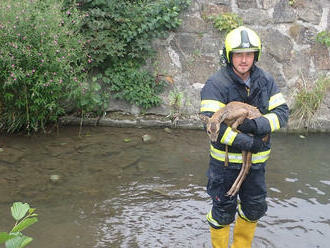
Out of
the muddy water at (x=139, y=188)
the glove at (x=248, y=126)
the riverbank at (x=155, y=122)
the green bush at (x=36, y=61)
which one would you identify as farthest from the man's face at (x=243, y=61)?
the riverbank at (x=155, y=122)

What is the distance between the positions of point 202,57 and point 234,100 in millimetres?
3856

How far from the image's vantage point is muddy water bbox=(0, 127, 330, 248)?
3.64 m

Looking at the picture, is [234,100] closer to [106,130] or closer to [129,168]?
[129,168]

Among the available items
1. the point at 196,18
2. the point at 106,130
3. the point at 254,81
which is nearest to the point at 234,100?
the point at 254,81

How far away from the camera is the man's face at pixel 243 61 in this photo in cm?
291

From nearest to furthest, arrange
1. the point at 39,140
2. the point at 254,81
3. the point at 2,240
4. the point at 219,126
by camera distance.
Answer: the point at 2,240
the point at 219,126
the point at 254,81
the point at 39,140

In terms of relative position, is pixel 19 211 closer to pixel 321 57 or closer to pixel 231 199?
pixel 231 199

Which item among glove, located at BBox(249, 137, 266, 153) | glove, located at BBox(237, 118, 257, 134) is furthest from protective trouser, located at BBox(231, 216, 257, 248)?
glove, located at BBox(237, 118, 257, 134)

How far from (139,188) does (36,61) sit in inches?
90.8

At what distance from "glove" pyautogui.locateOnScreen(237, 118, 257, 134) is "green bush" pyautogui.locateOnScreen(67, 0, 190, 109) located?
3.69 m

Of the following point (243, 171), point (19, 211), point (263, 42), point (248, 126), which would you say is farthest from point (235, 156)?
point (263, 42)

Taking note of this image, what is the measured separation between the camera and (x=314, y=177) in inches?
192

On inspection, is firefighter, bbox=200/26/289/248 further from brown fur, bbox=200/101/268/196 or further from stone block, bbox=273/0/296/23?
stone block, bbox=273/0/296/23

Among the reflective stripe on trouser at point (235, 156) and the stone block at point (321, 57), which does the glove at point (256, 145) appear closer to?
the reflective stripe on trouser at point (235, 156)
